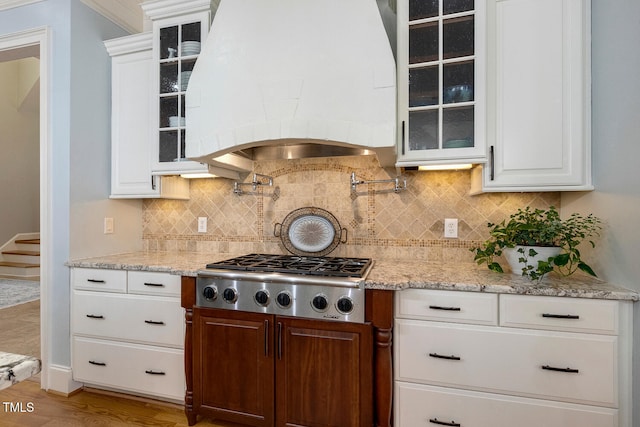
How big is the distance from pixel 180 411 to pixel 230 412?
20.8 inches

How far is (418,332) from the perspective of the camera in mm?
1656

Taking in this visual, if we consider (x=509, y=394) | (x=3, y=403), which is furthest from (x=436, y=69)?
(x=3, y=403)

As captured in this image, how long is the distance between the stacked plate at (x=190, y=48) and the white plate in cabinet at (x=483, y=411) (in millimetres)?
2427

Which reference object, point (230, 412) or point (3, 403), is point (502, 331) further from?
point (3, 403)

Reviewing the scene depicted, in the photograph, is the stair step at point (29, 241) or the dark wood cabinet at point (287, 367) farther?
the stair step at point (29, 241)

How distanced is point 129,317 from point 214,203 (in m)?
1.00

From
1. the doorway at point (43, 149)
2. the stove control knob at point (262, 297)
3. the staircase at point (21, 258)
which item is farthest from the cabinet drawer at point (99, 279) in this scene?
Result: the staircase at point (21, 258)

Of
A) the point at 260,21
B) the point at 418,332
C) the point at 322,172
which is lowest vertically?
the point at 418,332

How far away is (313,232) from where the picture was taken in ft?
7.73

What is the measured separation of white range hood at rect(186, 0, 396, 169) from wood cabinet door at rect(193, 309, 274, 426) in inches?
38.4

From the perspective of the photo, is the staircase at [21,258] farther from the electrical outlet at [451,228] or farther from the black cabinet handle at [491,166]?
the black cabinet handle at [491,166]

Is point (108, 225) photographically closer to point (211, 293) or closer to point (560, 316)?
point (211, 293)

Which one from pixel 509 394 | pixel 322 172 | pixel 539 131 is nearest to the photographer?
pixel 509 394

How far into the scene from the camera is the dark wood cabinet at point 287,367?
5.34 feet
